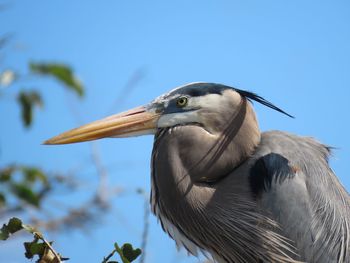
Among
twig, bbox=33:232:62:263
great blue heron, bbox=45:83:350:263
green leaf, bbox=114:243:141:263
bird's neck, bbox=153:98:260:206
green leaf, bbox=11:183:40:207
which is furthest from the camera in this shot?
bird's neck, bbox=153:98:260:206

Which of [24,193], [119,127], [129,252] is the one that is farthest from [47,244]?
[119,127]

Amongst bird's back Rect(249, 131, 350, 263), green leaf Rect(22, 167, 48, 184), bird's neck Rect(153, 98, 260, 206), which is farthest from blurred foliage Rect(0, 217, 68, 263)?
bird's back Rect(249, 131, 350, 263)

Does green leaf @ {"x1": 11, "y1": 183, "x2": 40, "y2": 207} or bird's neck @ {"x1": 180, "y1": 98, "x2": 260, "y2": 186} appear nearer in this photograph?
green leaf @ {"x1": 11, "y1": 183, "x2": 40, "y2": 207}

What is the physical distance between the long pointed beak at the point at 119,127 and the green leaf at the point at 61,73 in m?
0.25

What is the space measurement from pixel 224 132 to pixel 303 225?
688 mm

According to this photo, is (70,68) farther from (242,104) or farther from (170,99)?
(242,104)

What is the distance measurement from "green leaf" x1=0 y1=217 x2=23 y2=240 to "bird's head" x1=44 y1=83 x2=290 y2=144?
57.5 inches

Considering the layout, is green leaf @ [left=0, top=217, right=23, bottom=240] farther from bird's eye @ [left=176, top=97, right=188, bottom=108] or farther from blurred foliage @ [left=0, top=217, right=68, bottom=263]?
bird's eye @ [left=176, top=97, right=188, bottom=108]

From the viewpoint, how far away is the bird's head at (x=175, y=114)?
11.7 ft

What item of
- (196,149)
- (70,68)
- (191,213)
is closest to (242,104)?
(196,149)

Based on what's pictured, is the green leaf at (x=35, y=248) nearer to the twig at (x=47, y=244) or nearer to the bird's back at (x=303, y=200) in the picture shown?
the twig at (x=47, y=244)

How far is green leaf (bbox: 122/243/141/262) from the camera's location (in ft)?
6.89

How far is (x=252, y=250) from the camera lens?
3.38 metres

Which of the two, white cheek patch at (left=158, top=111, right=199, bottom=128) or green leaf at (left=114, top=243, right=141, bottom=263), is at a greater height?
white cheek patch at (left=158, top=111, right=199, bottom=128)
